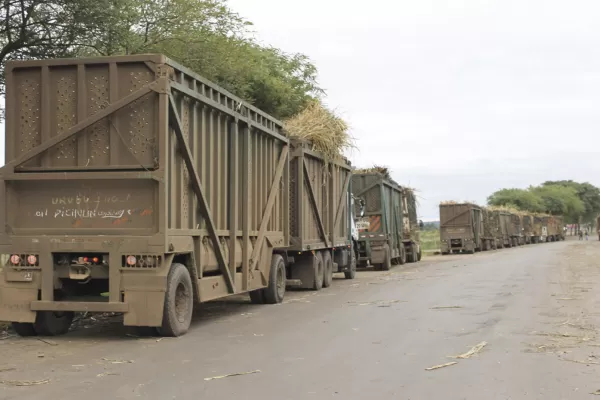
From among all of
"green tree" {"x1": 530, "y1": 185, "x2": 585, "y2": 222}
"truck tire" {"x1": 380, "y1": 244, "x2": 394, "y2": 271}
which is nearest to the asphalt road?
"truck tire" {"x1": 380, "y1": 244, "x2": 394, "y2": 271}

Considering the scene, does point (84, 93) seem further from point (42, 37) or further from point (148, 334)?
point (42, 37)

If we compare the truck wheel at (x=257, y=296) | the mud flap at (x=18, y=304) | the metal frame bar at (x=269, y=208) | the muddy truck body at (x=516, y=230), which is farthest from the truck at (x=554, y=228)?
the mud flap at (x=18, y=304)

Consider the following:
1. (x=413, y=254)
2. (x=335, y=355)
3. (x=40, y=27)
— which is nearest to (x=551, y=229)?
(x=413, y=254)

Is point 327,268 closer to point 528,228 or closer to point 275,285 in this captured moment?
point 275,285

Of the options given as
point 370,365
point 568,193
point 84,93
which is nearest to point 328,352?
point 370,365

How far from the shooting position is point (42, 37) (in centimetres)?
1378

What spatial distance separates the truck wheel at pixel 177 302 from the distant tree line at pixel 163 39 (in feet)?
23.1

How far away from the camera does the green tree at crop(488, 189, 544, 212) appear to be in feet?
347

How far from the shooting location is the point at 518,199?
106375 mm

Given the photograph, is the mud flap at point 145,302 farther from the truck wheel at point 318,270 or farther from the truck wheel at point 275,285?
the truck wheel at point 318,270

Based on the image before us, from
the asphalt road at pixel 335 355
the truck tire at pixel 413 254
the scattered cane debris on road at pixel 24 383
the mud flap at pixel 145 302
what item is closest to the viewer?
the asphalt road at pixel 335 355

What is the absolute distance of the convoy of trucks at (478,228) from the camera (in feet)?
143

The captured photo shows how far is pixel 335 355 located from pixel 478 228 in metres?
40.9

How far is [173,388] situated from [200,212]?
408cm
